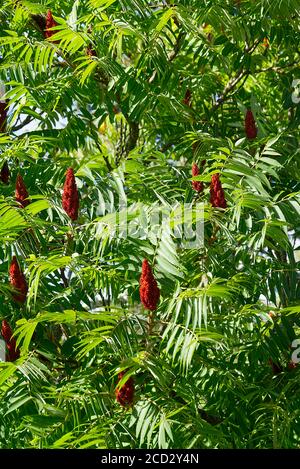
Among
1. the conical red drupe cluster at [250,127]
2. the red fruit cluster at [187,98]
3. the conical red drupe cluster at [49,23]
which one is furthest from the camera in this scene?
the red fruit cluster at [187,98]

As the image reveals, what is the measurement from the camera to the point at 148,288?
394cm

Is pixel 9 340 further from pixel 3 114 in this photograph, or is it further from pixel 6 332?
pixel 3 114

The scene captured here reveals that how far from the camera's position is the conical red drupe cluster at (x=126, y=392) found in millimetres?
4039

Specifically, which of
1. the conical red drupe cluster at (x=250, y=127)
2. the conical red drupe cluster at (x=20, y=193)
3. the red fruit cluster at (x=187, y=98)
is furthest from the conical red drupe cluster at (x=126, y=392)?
the red fruit cluster at (x=187, y=98)

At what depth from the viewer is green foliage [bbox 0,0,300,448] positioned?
4.07 m

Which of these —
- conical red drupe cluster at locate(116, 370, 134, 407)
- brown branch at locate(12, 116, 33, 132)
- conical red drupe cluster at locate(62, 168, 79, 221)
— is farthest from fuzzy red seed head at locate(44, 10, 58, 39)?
conical red drupe cluster at locate(116, 370, 134, 407)

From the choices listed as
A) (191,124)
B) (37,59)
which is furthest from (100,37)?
(191,124)

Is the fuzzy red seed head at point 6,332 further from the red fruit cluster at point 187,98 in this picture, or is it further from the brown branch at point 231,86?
the brown branch at point 231,86

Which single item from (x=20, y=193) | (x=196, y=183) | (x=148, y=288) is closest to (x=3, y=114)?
(x=20, y=193)

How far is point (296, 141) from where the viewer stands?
5648 millimetres

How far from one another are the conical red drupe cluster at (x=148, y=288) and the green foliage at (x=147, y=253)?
0.33 feet
